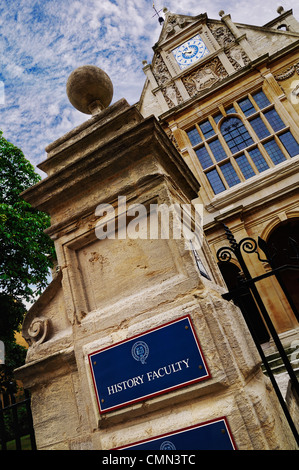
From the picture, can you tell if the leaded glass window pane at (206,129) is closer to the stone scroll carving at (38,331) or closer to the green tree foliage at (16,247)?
the green tree foliage at (16,247)

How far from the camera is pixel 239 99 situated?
9.35 meters

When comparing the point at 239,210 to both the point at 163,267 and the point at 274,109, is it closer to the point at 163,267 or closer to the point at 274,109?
the point at 274,109

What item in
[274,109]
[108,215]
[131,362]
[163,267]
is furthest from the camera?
[274,109]

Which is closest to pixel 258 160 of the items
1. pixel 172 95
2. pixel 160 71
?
pixel 172 95

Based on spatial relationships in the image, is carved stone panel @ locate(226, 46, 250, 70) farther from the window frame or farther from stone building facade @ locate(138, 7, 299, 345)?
the window frame

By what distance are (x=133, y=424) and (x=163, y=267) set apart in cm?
84

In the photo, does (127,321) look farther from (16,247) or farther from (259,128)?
(259,128)

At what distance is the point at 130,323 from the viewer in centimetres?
160

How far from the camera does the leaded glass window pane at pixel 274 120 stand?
28.8 ft

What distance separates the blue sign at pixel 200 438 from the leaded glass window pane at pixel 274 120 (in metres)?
9.29

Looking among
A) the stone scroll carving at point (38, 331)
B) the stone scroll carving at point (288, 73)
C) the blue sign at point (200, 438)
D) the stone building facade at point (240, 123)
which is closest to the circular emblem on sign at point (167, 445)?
the blue sign at point (200, 438)

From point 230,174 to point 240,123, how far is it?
180 centimetres

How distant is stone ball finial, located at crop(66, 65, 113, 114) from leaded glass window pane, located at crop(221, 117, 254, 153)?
746 centimetres
